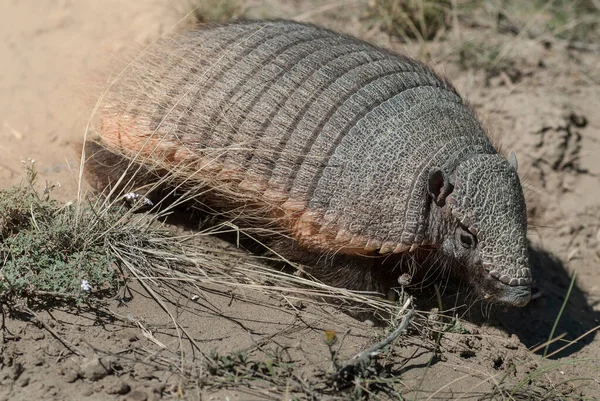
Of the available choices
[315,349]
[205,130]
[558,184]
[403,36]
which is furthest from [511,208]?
[403,36]

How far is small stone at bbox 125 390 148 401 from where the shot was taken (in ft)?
12.0

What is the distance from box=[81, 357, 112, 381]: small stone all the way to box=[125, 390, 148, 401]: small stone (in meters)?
0.20

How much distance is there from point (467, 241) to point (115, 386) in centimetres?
237

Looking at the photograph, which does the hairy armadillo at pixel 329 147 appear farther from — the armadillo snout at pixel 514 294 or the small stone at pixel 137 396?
the small stone at pixel 137 396

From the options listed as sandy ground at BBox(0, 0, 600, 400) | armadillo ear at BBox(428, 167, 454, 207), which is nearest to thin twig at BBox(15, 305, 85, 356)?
sandy ground at BBox(0, 0, 600, 400)

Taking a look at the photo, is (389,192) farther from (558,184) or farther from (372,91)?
(558,184)

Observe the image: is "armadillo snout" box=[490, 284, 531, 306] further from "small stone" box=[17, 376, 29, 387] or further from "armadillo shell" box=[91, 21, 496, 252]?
"small stone" box=[17, 376, 29, 387]

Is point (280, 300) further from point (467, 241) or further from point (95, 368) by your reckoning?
point (95, 368)

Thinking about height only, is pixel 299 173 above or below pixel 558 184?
above

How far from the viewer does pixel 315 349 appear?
14.1ft

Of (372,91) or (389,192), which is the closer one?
(389,192)

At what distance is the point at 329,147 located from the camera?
15.6 feet

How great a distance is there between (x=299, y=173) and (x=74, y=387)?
1963mm

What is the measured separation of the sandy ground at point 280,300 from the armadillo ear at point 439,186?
0.95m
